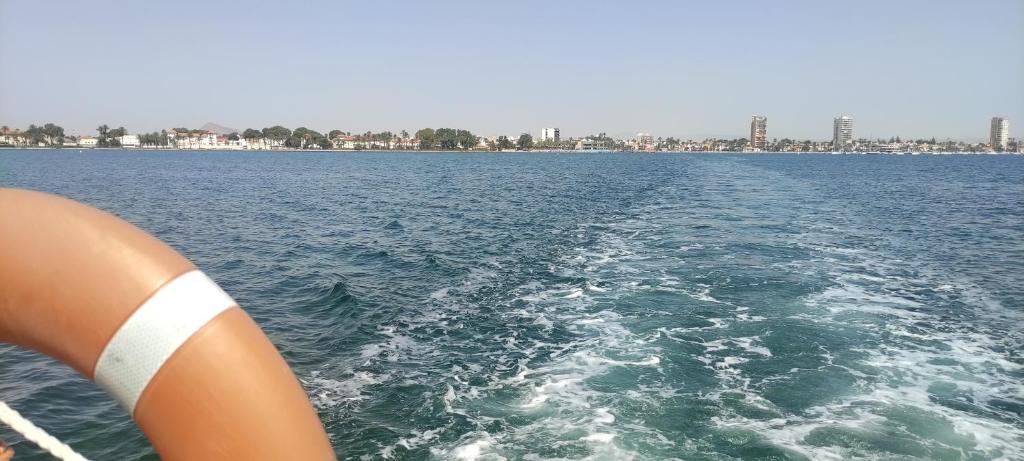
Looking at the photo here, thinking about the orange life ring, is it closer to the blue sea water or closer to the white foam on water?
the blue sea water

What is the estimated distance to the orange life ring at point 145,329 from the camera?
2.21 meters

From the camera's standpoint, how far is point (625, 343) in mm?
11984

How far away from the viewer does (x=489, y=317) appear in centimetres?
1408

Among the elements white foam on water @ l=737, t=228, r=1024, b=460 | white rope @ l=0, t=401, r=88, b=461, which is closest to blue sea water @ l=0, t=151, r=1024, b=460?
white foam on water @ l=737, t=228, r=1024, b=460

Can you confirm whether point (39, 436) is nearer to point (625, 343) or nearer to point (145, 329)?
point (145, 329)

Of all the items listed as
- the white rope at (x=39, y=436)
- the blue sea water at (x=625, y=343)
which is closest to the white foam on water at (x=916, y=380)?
the blue sea water at (x=625, y=343)

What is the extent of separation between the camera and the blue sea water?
27.2 ft

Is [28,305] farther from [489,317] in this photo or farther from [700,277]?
[700,277]

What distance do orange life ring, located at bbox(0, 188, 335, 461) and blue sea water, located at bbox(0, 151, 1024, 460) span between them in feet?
19.1

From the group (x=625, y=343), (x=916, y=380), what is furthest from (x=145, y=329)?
(x=916, y=380)

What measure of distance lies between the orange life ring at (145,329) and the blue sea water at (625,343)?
583cm

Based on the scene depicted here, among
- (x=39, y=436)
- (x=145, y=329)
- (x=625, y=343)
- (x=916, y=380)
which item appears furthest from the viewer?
(x=625, y=343)

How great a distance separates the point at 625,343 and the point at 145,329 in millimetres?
10626

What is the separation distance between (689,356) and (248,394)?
1008cm
